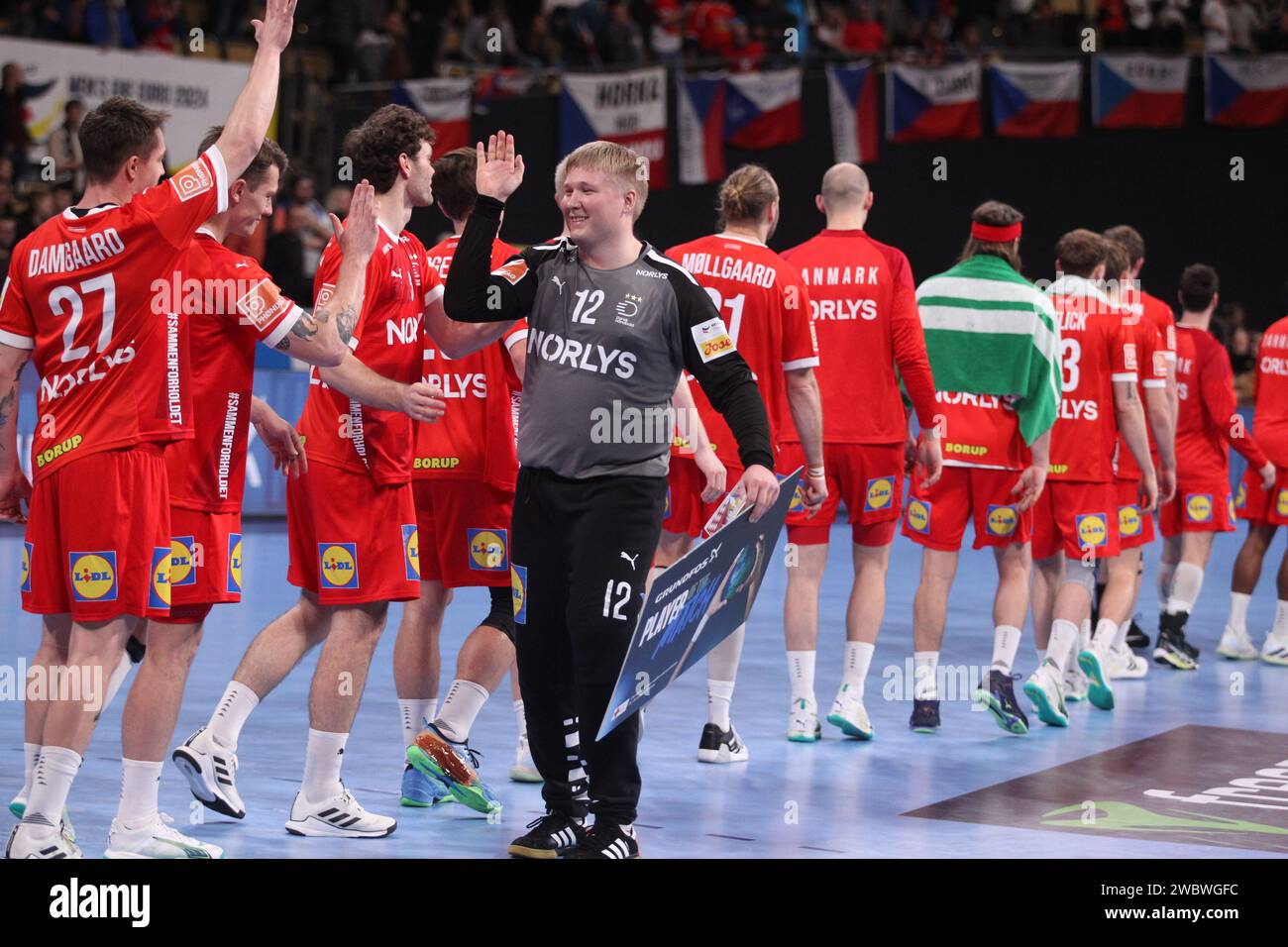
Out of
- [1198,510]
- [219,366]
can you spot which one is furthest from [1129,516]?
[219,366]

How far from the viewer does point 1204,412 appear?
9.89m

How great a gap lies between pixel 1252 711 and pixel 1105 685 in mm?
708

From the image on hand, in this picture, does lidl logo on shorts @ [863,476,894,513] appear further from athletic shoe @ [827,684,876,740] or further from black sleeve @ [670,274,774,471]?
black sleeve @ [670,274,774,471]

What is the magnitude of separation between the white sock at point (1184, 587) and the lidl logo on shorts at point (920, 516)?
7.73 ft

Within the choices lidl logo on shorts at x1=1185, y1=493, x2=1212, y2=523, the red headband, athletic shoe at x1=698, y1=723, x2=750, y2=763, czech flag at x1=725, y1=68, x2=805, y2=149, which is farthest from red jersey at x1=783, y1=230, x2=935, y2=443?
czech flag at x1=725, y1=68, x2=805, y2=149

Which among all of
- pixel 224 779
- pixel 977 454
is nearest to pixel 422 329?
pixel 224 779

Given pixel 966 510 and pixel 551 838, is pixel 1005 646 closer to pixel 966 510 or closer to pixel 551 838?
pixel 966 510

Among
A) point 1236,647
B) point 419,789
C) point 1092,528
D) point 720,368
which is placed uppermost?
point 720,368

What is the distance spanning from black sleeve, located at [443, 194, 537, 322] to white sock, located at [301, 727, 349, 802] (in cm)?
144

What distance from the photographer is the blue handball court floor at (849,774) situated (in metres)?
5.45

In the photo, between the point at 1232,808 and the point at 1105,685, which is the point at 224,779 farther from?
the point at 1105,685

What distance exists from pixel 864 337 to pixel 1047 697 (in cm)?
183

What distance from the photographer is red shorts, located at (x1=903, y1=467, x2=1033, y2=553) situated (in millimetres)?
7668

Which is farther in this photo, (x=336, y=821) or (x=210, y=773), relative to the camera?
(x=210, y=773)
